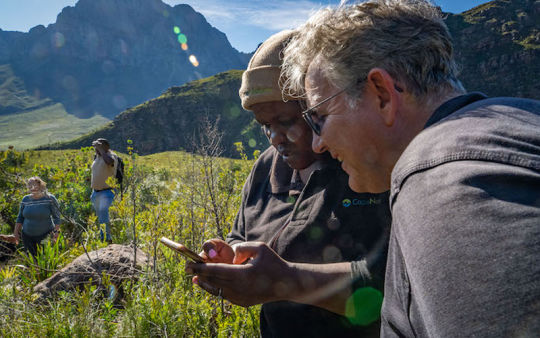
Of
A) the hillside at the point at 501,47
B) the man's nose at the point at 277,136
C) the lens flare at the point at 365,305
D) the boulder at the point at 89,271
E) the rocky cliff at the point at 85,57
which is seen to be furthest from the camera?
the rocky cliff at the point at 85,57

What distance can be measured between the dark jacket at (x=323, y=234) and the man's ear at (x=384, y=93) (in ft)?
1.72

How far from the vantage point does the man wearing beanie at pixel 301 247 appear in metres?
1.38

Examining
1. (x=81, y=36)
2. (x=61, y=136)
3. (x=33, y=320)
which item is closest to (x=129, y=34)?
(x=81, y=36)

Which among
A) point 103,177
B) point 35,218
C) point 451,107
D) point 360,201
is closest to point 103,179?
point 103,177

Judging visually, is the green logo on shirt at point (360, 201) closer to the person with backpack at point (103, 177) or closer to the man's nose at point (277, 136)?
the man's nose at point (277, 136)

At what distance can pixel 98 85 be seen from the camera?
186 m

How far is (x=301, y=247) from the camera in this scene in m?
1.58

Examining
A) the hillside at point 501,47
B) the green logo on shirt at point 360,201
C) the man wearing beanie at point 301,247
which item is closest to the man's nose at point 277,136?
the man wearing beanie at point 301,247

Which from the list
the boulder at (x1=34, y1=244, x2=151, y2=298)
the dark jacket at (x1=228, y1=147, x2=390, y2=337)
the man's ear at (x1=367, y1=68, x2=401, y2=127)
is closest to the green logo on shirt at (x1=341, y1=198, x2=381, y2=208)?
the dark jacket at (x1=228, y1=147, x2=390, y2=337)

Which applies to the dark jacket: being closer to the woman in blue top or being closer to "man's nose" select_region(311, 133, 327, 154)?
"man's nose" select_region(311, 133, 327, 154)

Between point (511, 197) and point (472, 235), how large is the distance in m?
0.08

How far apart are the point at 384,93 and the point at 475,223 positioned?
24.6 inches

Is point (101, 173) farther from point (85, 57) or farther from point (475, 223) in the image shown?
point (85, 57)

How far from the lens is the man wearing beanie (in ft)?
4.53
